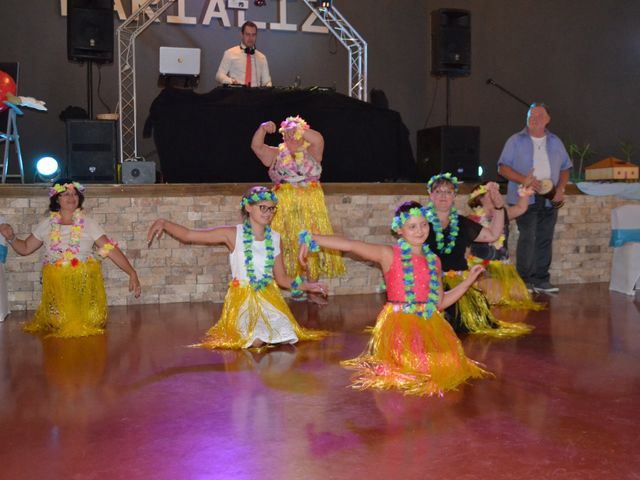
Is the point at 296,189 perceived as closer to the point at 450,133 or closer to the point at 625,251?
the point at 450,133

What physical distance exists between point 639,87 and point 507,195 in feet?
10.2

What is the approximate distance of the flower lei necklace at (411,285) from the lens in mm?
3383

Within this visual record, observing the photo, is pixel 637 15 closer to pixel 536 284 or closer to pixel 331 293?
pixel 536 284

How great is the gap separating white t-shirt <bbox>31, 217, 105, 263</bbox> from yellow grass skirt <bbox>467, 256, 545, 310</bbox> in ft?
7.96

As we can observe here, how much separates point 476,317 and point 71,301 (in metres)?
2.33

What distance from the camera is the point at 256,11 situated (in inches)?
337

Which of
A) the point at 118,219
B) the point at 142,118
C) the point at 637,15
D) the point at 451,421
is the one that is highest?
the point at 637,15

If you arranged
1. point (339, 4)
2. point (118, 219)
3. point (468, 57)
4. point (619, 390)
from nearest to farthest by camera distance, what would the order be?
point (619, 390) < point (118, 219) < point (468, 57) < point (339, 4)

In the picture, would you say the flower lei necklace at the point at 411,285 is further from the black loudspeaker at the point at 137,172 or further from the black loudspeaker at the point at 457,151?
the black loudspeaker at the point at 457,151

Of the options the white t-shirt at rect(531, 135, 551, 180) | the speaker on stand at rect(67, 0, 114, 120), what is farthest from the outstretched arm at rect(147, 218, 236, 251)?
the speaker on stand at rect(67, 0, 114, 120)

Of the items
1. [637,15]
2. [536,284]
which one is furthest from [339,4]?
[536,284]

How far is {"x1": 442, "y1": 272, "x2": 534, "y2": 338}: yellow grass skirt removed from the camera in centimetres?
424

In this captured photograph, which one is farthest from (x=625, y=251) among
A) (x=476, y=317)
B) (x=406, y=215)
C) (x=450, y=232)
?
(x=406, y=215)

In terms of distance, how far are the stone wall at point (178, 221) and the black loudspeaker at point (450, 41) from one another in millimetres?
1870
